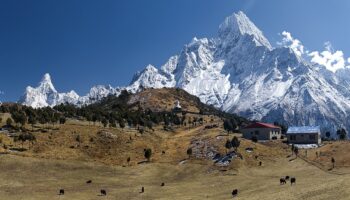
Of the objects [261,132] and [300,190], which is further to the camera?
[261,132]

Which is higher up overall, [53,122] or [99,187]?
[53,122]

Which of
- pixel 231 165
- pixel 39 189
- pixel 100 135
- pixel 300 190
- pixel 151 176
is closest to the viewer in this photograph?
pixel 300 190

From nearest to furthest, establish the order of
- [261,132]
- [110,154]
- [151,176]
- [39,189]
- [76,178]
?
[39,189], [76,178], [151,176], [110,154], [261,132]

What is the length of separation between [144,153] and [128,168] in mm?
17301

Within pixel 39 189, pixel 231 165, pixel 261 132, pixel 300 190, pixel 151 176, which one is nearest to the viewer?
pixel 300 190

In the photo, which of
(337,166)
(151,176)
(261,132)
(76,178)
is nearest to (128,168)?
(151,176)

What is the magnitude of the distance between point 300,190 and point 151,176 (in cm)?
4769

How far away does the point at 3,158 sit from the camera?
376 feet

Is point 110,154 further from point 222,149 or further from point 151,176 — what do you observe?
point 222,149

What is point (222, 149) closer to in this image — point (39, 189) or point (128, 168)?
point (128, 168)

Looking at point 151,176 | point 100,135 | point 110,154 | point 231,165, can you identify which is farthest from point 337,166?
point 100,135

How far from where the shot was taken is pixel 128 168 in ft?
410

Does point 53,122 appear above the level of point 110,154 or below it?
above

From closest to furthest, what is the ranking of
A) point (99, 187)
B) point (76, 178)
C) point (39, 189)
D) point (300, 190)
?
point (300, 190)
point (39, 189)
point (99, 187)
point (76, 178)
